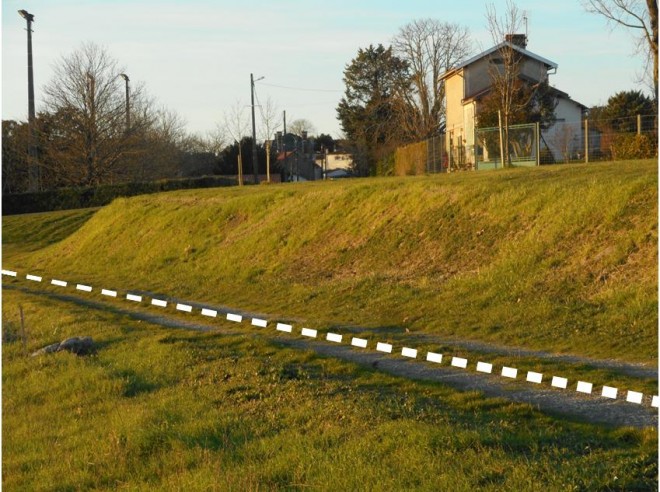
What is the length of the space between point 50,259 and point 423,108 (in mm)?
32168

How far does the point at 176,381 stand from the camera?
10523 millimetres

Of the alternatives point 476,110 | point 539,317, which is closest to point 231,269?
point 539,317

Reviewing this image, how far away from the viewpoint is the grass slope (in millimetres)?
12797

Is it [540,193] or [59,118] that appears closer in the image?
[540,193]

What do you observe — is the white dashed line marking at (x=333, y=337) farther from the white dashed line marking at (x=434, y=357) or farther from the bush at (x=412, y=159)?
the bush at (x=412, y=159)

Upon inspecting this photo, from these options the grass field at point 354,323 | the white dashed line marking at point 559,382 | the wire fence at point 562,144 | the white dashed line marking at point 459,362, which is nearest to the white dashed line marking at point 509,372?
the white dashed line marking at point 559,382

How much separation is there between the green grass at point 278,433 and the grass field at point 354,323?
0.09 ft

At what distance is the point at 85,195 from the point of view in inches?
2023

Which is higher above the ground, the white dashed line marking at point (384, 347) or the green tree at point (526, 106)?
the green tree at point (526, 106)

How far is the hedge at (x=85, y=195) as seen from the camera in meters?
50.3

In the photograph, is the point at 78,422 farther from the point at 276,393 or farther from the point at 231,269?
the point at 231,269

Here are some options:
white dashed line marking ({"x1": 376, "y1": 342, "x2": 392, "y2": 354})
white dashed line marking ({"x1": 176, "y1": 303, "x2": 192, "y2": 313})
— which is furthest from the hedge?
white dashed line marking ({"x1": 376, "y1": 342, "x2": 392, "y2": 354})

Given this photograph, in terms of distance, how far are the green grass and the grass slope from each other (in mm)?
3355

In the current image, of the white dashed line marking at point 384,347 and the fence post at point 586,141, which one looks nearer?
the white dashed line marking at point 384,347
